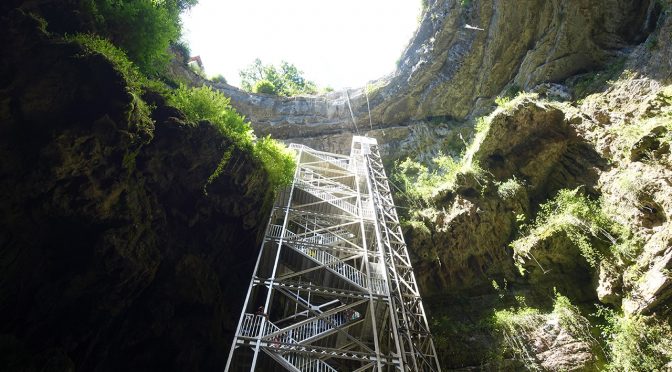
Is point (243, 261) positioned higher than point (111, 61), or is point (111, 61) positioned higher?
point (111, 61)

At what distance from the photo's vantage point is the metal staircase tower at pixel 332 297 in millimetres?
8516

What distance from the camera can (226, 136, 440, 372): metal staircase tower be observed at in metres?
8.52

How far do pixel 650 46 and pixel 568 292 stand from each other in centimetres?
851

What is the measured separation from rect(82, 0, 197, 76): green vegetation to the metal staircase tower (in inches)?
262

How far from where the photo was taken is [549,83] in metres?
15.7

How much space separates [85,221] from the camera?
346 inches


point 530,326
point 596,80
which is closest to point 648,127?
point 596,80

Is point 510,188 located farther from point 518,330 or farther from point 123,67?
point 123,67

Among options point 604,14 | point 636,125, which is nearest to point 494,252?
point 636,125

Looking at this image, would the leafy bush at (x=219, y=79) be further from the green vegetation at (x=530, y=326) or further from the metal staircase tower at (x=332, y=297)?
the green vegetation at (x=530, y=326)

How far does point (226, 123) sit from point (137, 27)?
4.05 meters

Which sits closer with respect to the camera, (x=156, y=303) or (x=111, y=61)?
(x=111, y=61)

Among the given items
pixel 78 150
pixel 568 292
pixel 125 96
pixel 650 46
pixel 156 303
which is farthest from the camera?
pixel 650 46

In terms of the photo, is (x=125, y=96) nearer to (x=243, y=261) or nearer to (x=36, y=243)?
(x=36, y=243)
